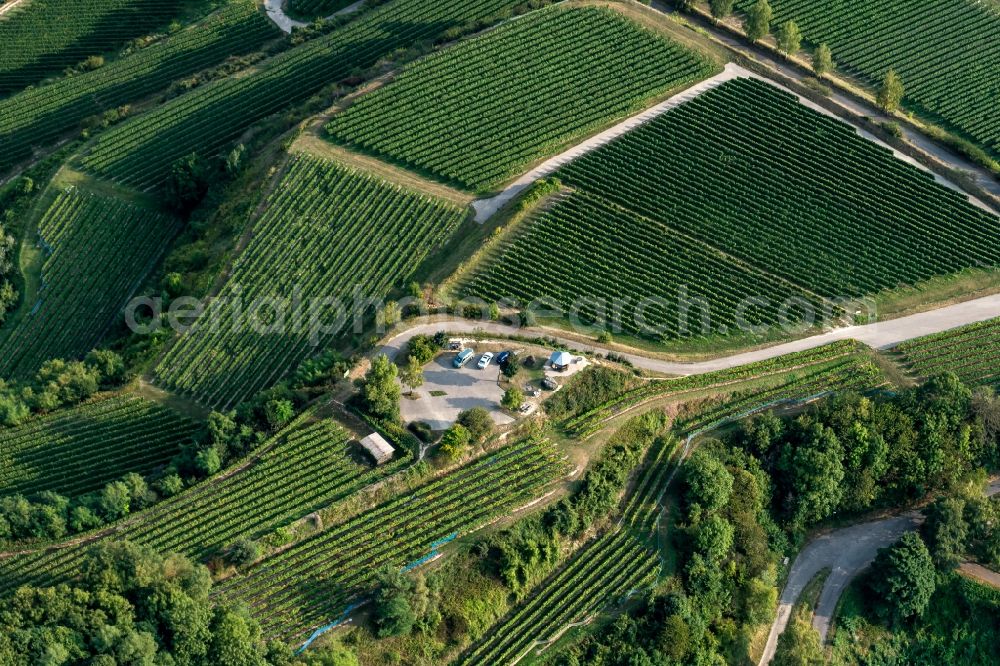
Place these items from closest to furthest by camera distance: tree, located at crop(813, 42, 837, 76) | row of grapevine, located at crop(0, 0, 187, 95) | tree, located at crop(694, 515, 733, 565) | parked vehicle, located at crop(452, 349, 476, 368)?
tree, located at crop(694, 515, 733, 565)
parked vehicle, located at crop(452, 349, 476, 368)
tree, located at crop(813, 42, 837, 76)
row of grapevine, located at crop(0, 0, 187, 95)

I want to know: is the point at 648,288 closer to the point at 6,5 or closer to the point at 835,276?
the point at 835,276

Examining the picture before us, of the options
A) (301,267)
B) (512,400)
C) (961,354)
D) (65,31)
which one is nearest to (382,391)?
(512,400)

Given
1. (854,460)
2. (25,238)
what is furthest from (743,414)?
(25,238)

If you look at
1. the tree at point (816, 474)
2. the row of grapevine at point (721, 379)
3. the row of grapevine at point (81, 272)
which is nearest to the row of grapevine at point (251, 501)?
the row of grapevine at point (721, 379)

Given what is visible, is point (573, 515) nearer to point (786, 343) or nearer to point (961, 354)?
point (786, 343)

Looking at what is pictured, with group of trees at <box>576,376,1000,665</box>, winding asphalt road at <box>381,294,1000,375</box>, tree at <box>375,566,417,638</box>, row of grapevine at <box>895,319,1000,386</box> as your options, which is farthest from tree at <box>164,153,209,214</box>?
row of grapevine at <box>895,319,1000,386</box>

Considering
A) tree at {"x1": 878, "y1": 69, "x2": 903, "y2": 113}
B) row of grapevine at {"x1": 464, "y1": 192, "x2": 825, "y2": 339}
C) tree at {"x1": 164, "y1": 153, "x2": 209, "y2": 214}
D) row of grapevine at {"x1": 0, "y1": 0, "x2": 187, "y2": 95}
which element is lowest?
tree at {"x1": 164, "y1": 153, "x2": 209, "y2": 214}

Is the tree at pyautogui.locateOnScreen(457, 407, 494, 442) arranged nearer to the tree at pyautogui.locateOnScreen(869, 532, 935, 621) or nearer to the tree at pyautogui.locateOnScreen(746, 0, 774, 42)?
the tree at pyautogui.locateOnScreen(869, 532, 935, 621)
